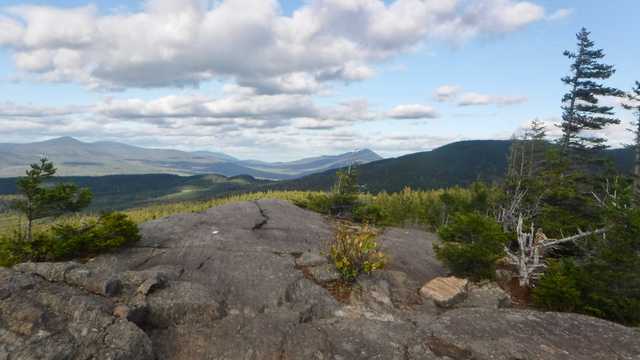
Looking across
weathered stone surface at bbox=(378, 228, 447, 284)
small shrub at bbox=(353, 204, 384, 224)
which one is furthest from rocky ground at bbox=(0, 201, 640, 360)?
small shrub at bbox=(353, 204, 384, 224)

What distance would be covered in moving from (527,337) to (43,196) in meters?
18.6

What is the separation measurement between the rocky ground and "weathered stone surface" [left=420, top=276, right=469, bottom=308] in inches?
3.2

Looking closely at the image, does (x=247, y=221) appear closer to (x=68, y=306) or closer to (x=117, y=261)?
(x=117, y=261)

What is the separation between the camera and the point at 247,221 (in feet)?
71.5

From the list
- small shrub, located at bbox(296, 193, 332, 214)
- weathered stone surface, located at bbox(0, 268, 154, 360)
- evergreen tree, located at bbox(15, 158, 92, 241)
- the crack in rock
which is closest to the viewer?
weathered stone surface, located at bbox(0, 268, 154, 360)

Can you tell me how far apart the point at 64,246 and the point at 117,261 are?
6.35ft

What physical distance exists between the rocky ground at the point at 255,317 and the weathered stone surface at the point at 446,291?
3.2 inches

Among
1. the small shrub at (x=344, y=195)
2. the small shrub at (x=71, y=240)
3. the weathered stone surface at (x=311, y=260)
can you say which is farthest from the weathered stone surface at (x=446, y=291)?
the small shrub at (x=344, y=195)

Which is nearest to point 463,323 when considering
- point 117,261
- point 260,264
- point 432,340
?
point 432,340

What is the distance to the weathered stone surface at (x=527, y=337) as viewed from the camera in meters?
10.0

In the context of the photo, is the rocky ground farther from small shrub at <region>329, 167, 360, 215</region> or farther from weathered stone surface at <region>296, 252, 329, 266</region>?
small shrub at <region>329, 167, 360, 215</region>

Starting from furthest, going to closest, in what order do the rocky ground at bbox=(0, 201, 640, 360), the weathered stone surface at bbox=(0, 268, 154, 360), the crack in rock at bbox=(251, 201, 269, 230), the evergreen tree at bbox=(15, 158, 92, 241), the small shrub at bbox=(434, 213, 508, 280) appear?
the crack in rock at bbox=(251, 201, 269, 230), the small shrub at bbox=(434, 213, 508, 280), the evergreen tree at bbox=(15, 158, 92, 241), the rocky ground at bbox=(0, 201, 640, 360), the weathered stone surface at bbox=(0, 268, 154, 360)

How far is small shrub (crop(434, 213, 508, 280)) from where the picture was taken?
16188 mm

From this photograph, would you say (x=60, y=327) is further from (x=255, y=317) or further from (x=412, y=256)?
(x=412, y=256)
